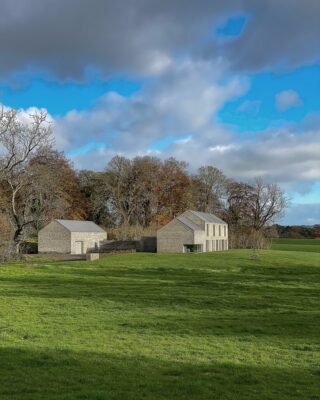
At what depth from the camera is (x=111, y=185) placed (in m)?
86.4

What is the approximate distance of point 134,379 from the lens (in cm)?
838

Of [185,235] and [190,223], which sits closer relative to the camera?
[185,235]

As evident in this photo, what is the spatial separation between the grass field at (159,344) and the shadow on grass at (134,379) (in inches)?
0.7

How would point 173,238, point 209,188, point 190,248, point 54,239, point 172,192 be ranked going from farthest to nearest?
point 209,188 < point 172,192 < point 54,239 < point 190,248 < point 173,238

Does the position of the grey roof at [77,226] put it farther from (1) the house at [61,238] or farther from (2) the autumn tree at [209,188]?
(2) the autumn tree at [209,188]

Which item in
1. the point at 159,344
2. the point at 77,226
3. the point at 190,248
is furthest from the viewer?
the point at 77,226

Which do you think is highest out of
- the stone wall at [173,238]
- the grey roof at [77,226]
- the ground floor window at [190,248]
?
the grey roof at [77,226]

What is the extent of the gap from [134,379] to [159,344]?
10.7 ft

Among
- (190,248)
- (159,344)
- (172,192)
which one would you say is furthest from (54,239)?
(159,344)

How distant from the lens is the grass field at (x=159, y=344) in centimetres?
790

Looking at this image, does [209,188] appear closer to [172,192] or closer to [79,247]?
[172,192]

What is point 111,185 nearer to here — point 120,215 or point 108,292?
point 120,215

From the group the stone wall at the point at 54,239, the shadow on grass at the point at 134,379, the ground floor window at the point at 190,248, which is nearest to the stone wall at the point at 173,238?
the ground floor window at the point at 190,248

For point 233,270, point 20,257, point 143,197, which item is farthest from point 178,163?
point 233,270
